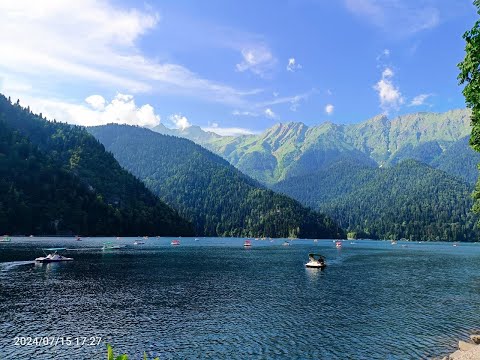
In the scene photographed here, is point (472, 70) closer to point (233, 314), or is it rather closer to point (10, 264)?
point (233, 314)

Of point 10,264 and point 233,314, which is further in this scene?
point 10,264

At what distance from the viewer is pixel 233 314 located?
66562mm

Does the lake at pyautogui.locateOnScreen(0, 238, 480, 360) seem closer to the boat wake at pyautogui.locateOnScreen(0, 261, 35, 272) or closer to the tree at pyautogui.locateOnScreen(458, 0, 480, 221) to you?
the boat wake at pyautogui.locateOnScreen(0, 261, 35, 272)

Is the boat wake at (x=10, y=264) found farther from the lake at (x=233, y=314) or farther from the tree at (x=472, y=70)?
the tree at (x=472, y=70)

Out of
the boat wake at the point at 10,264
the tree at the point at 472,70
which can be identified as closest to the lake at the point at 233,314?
the boat wake at the point at 10,264

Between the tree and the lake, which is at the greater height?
the tree

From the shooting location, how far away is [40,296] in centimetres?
7775

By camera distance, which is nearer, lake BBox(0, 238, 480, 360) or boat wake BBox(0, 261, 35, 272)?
lake BBox(0, 238, 480, 360)

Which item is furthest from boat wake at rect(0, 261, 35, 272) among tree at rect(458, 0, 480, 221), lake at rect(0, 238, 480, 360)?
tree at rect(458, 0, 480, 221)

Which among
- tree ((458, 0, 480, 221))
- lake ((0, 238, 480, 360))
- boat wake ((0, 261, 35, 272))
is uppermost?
tree ((458, 0, 480, 221))

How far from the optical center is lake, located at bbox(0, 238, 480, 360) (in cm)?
4788

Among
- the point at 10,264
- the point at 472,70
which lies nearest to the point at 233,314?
the point at 472,70

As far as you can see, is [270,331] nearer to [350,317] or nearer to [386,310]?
[350,317]

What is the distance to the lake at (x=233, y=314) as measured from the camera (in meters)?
47.9
